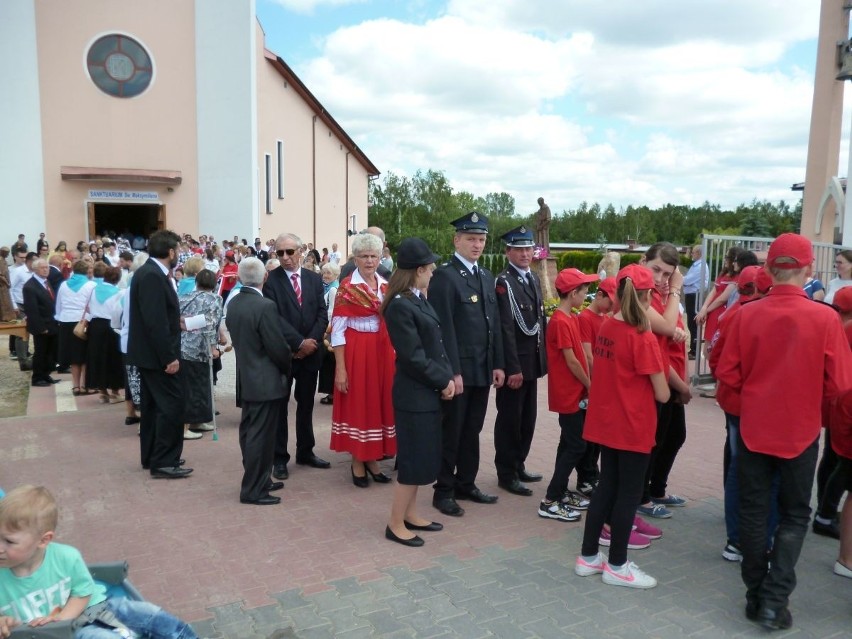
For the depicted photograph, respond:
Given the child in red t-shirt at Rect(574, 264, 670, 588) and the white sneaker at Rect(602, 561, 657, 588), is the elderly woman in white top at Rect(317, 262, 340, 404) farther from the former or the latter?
the white sneaker at Rect(602, 561, 657, 588)

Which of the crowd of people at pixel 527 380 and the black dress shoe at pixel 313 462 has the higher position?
the crowd of people at pixel 527 380

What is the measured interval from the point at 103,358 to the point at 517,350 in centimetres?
602

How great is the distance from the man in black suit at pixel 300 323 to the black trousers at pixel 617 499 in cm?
284

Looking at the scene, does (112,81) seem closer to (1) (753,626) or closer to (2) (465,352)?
(2) (465,352)

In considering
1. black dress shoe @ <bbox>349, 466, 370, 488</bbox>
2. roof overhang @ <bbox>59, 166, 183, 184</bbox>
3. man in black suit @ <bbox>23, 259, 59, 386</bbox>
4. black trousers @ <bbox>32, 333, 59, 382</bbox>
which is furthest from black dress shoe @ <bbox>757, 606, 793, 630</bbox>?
roof overhang @ <bbox>59, 166, 183, 184</bbox>

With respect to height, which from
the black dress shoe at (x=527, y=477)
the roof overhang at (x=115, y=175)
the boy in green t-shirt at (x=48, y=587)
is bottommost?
the black dress shoe at (x=527, y=477)

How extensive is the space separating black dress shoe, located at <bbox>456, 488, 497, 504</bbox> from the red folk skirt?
0.77m

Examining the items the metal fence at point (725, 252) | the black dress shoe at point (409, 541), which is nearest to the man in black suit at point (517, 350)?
the black dress shoe at point (409, 541)

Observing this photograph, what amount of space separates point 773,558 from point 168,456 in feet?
15.4

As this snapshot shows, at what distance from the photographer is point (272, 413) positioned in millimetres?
5301

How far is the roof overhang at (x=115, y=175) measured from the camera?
25.0 meters

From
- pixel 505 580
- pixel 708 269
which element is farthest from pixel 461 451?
pixel 708 269

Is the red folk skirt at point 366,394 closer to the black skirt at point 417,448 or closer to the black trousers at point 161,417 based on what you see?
the black skirt at point 417,448

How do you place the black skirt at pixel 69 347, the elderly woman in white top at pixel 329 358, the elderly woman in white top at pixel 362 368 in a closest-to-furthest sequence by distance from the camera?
the elderly woman in white top at pixel 362 368, the elderly woman in white top at pixel 329 358, the black skirt at pixel 69 347
